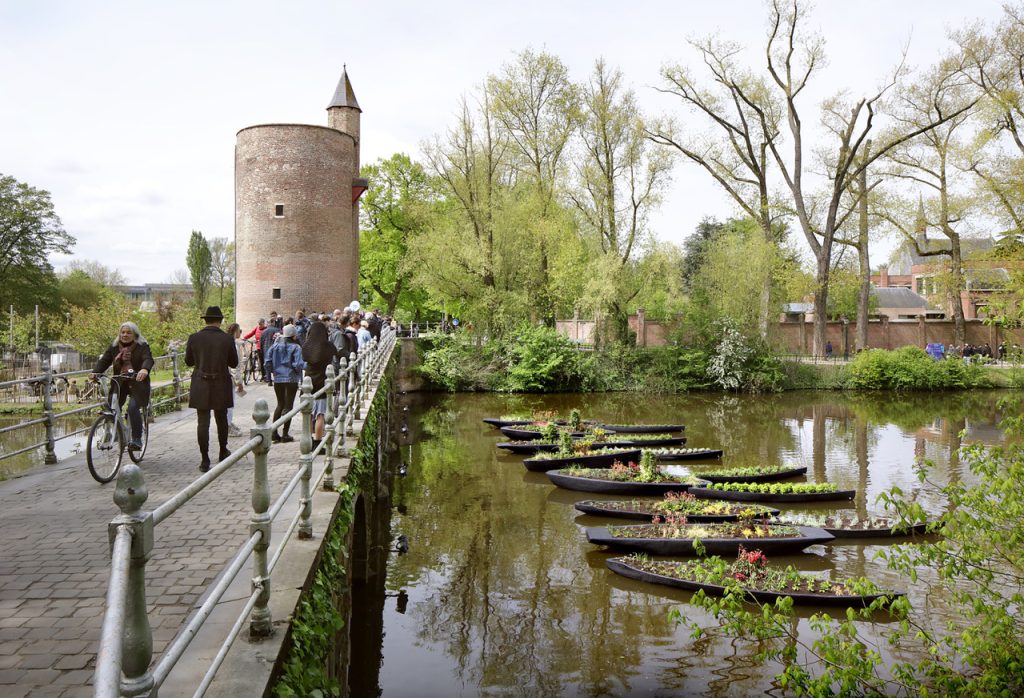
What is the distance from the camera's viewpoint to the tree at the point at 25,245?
4028 centimetres

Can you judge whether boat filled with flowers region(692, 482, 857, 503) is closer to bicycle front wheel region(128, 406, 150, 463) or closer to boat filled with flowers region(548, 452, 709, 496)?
boat filled with flowers region(548, 452, 709, 496)

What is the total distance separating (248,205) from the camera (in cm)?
2864

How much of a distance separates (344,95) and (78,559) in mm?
31931

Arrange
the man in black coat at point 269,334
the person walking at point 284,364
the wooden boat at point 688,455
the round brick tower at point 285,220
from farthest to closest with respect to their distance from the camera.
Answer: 1. the round brick tower at point 285,220
2. the wooden boat at point 688,455
3. the man in black coat at point 269,334
4. the person walking at point 284,364

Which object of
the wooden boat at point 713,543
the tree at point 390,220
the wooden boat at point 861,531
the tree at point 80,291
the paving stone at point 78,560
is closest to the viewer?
the paving stone at point 78,560

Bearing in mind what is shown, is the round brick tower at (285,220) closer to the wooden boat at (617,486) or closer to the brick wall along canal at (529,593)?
the brick wall along canal at (529,593)

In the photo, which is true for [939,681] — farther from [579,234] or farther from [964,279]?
[964,279]

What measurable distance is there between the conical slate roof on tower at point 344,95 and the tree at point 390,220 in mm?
10142

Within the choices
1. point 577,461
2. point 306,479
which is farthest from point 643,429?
point 306,479

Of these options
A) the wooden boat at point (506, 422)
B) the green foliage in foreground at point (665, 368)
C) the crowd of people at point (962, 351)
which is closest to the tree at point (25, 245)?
the green foliage in foreground at point (665, 368)

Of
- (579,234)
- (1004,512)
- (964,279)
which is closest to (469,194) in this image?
(579,234)

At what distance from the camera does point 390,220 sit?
1779 inches

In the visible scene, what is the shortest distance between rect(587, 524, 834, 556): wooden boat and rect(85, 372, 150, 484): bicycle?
20.2 ft

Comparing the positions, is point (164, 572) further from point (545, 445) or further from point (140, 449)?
point (545, 445)
